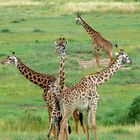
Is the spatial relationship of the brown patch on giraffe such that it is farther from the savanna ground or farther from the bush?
the bush

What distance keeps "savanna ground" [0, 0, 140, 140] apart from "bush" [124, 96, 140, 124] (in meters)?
0.15

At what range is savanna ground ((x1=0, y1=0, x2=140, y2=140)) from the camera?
1625 cm

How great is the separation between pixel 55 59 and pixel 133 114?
11175 millimetres

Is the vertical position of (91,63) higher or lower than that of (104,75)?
lower

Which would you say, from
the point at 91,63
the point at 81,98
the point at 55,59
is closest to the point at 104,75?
the point at 81,98

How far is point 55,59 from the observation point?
28.4 metres

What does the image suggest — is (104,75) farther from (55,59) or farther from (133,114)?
(55,59)

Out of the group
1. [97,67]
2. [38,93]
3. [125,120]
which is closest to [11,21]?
[97,67]

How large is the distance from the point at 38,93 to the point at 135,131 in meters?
7.71

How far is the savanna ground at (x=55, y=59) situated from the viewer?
16250 mm

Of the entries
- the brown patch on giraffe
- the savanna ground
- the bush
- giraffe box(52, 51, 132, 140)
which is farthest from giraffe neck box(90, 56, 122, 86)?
the brown patch on giraffe

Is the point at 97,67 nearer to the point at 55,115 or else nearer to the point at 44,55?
the point at 44,55

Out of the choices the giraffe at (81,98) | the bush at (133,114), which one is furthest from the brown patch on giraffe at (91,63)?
the giraffe at (81,98)

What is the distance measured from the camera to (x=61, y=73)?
11688 mm
